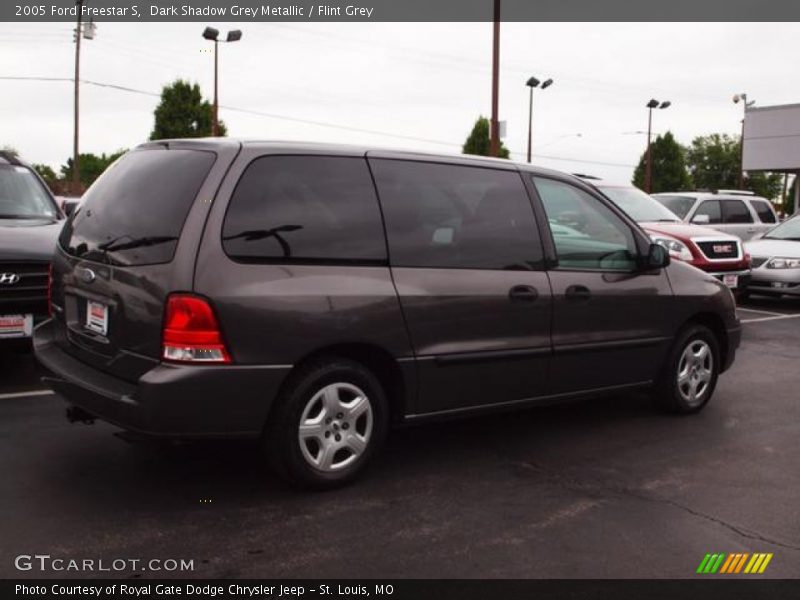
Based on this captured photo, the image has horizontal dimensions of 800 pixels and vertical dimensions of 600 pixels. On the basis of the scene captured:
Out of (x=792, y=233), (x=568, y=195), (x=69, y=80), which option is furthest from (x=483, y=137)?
(x=568, y=195)

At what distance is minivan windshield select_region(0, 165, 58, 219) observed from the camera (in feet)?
24.1

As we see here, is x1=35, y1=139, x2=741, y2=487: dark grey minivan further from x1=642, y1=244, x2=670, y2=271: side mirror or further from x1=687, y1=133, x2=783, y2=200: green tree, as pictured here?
x1=687, y1=133, x2=783, y2=200: green tree

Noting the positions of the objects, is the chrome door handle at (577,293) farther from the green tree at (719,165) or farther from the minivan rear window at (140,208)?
the green tree at (719,165)

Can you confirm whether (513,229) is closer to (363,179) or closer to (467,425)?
(363,179)

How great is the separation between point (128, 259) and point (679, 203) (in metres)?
12.4

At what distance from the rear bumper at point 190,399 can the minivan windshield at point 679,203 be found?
38.1 ft

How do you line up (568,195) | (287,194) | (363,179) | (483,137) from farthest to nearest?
(483,137)
(568,195)
(363,179)
(287,194)

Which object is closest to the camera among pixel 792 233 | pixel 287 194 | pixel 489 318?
pixel 287 194

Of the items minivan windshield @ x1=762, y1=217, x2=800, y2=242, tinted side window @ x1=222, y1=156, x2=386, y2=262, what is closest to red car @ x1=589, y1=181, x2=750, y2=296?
minivan windshield @ x1=762, y1=217, x2=800, y2=242

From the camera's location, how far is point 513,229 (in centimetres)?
486

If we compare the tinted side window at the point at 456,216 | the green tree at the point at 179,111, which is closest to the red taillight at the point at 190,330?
the tinted side window at the point at 456,216

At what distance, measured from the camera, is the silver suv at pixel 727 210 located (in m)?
14.5

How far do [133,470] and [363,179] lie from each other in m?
1.95

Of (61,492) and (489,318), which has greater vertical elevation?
(489,318)
